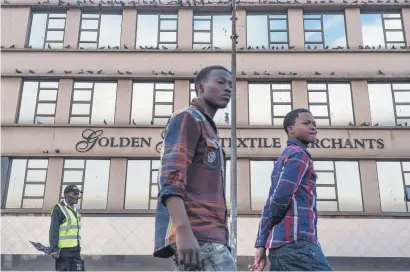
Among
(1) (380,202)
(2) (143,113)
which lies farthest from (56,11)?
(1) (380,202)

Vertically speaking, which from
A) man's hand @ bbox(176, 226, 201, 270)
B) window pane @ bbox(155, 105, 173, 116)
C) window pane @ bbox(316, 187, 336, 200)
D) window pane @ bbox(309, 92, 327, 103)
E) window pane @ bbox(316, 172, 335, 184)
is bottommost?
man's hand @ bbox(176, 226, 201, 270)

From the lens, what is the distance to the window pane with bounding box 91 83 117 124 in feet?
65.9

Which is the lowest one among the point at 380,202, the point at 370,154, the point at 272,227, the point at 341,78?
the point at 272,227

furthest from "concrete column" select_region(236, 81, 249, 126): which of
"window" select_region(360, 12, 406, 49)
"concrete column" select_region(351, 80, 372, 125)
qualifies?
"window" select_region(360, 12, 406, 49)

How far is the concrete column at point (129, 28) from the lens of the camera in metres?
21.3

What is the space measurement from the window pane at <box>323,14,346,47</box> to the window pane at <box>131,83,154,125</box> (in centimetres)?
829

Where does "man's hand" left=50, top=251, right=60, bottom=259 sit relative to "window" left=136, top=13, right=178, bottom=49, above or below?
below

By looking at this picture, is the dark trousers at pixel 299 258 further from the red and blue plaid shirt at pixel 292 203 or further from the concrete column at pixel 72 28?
the concrete column at pixel 72 28

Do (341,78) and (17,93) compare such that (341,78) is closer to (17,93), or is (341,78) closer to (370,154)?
(370,154)

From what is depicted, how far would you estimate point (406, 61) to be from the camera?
20.5 meters

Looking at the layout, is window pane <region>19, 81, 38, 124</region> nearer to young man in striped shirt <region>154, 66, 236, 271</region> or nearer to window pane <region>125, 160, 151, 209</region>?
window pane <region>125, 160, 151, 209</region>

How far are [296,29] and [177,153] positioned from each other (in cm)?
1993

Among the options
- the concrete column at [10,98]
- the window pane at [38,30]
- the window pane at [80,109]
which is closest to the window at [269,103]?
the window pane at [80,109]

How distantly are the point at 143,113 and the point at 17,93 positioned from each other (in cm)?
546
